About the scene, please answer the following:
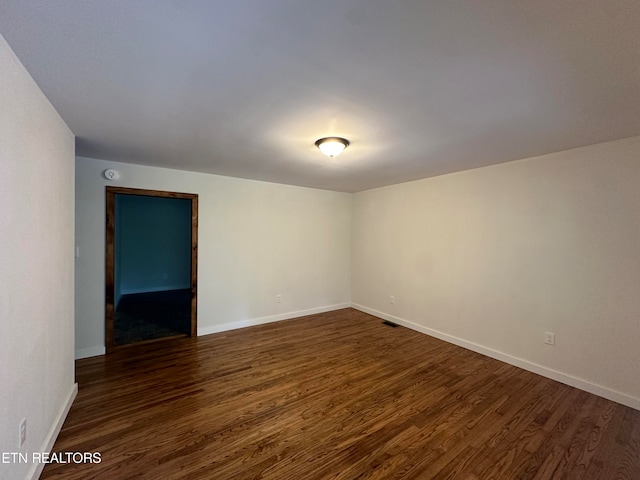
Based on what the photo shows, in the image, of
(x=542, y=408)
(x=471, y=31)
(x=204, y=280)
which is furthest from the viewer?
(x=204, y=280)

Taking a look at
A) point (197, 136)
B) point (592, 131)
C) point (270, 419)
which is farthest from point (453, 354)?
point (197, 136)

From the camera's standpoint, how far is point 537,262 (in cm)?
296

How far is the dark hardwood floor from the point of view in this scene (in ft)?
5.62

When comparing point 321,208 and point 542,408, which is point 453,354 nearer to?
point 542,408

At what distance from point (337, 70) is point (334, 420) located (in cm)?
242

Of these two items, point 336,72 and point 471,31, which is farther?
point 336,72

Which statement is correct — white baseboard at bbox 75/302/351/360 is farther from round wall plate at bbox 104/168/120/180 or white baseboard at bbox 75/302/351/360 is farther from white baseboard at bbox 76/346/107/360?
round wall plate at bbox 104/168/120/180

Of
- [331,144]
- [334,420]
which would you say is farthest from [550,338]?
[331,144]

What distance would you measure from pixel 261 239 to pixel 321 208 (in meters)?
1.33

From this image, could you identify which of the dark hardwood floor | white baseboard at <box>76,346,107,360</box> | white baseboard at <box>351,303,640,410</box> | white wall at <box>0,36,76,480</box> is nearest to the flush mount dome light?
white wall at <box>0,36,76,480</box>

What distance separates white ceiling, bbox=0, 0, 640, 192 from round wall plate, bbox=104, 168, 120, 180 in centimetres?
69

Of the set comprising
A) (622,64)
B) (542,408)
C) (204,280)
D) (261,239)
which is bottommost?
(542,408)

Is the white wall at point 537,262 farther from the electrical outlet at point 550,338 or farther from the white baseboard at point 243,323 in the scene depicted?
the white baseboard at point 243,323

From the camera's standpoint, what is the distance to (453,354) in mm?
3396
